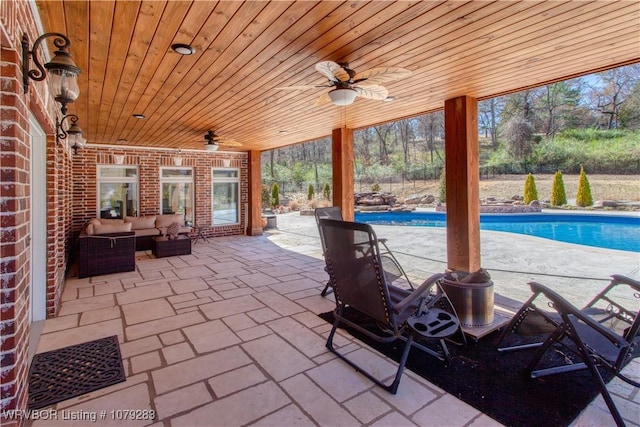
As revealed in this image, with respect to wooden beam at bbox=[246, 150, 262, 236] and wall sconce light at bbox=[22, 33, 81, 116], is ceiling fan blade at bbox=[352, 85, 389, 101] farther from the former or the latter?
wooden beam at bbox=[246, 150, 262, 236]

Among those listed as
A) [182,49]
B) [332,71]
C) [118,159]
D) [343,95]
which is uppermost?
[118,159]

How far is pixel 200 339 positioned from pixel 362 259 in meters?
1.73

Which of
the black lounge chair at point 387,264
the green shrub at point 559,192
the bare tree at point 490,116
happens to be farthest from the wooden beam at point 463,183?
the bare tree at point 490,116

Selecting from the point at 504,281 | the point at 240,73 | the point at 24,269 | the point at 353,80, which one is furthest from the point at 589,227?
the point at 24,269

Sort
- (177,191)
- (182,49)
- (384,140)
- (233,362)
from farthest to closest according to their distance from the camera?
(384,140)
(177,191)
(182,49)
(233,362)

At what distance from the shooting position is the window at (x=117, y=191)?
25.7ft

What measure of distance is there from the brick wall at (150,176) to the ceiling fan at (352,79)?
6.78m

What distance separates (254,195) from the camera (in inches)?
369

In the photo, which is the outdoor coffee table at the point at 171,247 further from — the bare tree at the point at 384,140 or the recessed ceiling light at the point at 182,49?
the bare tree at the point at 384,140

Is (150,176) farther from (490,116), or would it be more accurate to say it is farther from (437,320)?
(490,116)

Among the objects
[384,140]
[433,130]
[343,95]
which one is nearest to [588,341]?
[343,95]

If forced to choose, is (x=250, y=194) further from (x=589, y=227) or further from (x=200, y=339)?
(x=589, y=227)

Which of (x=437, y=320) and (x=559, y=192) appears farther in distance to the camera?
(x=559, y=192)

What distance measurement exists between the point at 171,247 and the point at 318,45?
541cm
